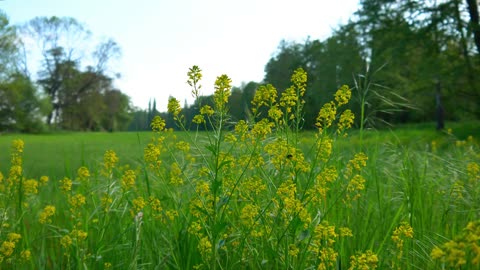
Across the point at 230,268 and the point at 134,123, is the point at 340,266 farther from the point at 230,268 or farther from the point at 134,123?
the point at 134,123

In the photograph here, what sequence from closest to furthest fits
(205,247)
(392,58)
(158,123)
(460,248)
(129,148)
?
(460,248)
(205,247)
(158,123)
(392,58)
(129,148)

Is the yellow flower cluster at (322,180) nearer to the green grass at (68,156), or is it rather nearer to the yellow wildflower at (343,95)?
the yellow wildflower at (343,95)

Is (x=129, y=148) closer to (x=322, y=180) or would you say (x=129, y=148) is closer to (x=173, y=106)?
(x=173, y=106)

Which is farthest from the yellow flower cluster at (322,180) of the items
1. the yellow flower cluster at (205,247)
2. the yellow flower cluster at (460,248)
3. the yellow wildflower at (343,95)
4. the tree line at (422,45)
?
the tree line at (422,45)

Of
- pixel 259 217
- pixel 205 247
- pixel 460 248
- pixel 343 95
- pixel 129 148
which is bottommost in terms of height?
pixel 129 148

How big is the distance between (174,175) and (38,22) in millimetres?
29306

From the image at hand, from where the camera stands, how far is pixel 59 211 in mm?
3955

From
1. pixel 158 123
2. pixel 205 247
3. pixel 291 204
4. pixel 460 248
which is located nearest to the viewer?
pixel 460 248

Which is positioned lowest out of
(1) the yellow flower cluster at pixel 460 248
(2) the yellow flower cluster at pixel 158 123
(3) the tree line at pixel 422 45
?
(1) the yellow flower cluster at pixel 460 248

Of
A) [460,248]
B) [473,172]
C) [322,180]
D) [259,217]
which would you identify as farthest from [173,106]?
[473,172]

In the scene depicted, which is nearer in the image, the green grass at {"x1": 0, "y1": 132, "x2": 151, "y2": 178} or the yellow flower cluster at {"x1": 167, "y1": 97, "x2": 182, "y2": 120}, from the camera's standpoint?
the yellow flower cluster at {"x1": 167, "y1": 97, "x2": 182, "y2": 120}

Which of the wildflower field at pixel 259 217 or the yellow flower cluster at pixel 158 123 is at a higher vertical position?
the yellow flower cluster at pixel 158 123

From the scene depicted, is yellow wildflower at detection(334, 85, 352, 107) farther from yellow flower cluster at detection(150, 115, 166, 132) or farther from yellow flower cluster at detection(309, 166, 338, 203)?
yellow flower cluster at detection(150, 115, 166, 132)

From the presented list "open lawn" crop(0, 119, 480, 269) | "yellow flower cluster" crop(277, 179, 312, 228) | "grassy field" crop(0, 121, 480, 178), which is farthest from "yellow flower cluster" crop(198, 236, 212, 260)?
"grassy field" crop(0, 121, 480, 178)
